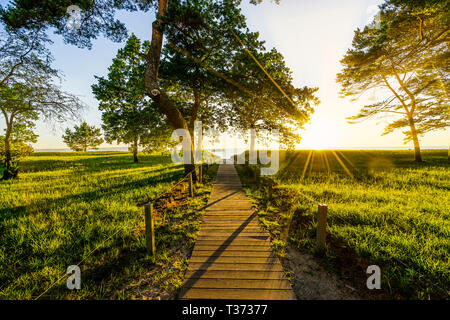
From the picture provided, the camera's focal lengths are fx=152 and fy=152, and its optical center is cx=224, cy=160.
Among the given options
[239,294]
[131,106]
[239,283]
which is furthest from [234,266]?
[131,106]

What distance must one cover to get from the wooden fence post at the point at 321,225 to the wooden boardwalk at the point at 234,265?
115 cm

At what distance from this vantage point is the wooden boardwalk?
2.68 meters

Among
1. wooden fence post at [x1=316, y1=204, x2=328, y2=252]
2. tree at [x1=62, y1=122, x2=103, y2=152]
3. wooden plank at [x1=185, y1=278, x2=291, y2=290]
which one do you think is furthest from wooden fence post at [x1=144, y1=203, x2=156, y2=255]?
tree at [x1=62, y1=122, x2=103, y2=152]

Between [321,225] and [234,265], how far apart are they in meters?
2.22

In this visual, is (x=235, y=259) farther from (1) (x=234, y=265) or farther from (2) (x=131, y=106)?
(2) (x=131, y=106)

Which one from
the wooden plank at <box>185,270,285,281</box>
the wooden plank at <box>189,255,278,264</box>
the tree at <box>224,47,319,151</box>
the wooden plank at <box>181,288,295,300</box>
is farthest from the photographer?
the tree at <box>224,47,319,151</box>

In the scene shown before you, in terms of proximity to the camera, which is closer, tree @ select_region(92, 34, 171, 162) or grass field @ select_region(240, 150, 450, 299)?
grass field @ select_region(240, 150, 450, 299)

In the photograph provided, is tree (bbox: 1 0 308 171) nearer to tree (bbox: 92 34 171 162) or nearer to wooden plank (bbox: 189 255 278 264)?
tree (bbox: 92 34 171 162)

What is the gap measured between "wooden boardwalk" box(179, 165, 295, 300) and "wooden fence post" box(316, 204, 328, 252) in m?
1.15

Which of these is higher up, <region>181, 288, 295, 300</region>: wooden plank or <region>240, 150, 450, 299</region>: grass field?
<region>240, 150, 450, 299</region>: grass field

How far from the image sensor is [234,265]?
3271 mm

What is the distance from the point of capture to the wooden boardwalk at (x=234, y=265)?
2676 mm


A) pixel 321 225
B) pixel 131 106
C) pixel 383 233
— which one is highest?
pixel 131 106
